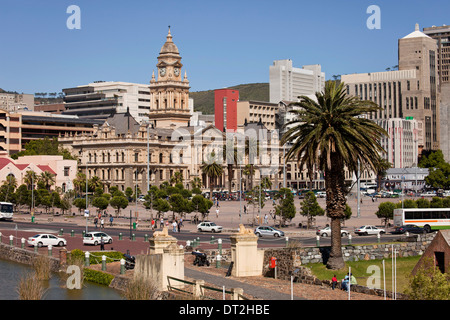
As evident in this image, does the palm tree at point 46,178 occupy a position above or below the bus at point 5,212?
above

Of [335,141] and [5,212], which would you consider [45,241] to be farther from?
[5,212]

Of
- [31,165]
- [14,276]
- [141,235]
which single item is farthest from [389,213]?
[31,165]

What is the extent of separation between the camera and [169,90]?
17188 centimetres

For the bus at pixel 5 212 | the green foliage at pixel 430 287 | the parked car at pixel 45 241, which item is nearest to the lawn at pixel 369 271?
the green foliage at pixel 430 287

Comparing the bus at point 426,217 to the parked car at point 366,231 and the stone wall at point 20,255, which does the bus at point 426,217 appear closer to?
the parked car at point 366,231

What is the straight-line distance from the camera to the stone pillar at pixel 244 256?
35125mm

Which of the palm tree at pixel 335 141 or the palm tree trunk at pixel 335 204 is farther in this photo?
the palm tree trunk at pixel 335 204

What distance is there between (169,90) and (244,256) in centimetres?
13896

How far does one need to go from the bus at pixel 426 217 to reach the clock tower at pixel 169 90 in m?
105

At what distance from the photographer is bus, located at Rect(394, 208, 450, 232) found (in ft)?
233

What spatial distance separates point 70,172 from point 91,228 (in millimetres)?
58191

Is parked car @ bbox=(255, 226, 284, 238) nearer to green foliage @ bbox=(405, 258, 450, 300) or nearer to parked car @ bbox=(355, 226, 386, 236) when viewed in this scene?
parked car @ bbox=(355, 226, 386, 236)

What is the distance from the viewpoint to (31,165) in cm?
12206

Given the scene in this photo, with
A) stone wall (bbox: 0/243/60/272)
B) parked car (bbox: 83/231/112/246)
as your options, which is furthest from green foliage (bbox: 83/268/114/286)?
parked car (bbox: 83/231/112/246)
